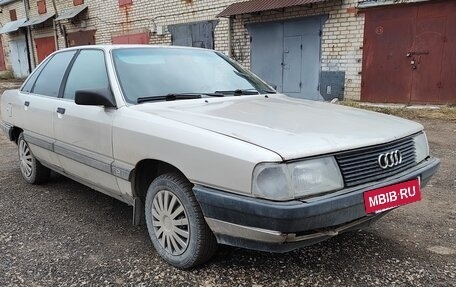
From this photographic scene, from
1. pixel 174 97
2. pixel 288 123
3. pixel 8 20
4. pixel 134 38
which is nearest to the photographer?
pixel 288 123

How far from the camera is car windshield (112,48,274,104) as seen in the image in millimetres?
3094

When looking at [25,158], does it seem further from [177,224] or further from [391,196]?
[391,196]

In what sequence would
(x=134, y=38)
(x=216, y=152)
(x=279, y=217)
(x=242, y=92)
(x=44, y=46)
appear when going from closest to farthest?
(x=279, y=217) < (x=216, y=152) < (x=242, y=92) < (x=134, y=38) < (x=44, y=46)

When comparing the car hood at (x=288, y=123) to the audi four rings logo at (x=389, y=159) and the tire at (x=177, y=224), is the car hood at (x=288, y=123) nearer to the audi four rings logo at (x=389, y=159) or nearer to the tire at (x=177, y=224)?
the audi four rings logo at (x=389, y=159)

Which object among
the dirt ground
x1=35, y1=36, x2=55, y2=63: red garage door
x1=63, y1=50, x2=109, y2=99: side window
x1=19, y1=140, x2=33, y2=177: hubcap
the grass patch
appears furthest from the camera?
x1=35, y1=36, x2=55, y2=63: red garage door

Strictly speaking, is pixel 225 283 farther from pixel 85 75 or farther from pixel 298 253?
pixel 85 75

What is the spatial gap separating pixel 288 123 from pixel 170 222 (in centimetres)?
98

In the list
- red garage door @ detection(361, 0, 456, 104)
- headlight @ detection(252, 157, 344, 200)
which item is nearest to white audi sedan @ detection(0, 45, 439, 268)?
headlight @ detection(252, 157, 344, 200)

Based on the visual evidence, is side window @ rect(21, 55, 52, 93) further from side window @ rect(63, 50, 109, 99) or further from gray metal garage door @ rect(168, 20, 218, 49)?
gray metal garage door @ rect(168, 20, 218, 49)

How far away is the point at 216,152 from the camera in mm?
2215

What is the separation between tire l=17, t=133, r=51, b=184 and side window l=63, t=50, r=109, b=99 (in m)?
1.13

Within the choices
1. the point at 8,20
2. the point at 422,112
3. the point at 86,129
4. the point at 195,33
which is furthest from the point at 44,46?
the point at 86,129

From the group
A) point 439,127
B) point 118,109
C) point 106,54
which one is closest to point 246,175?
point 118,109

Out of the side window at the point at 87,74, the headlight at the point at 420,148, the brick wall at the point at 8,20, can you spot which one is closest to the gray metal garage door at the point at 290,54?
the side window at the point at 87,74
